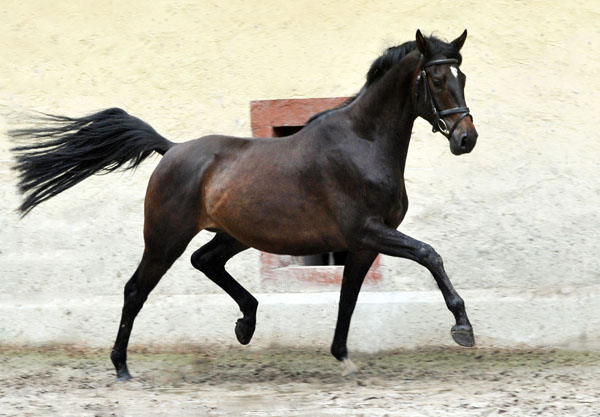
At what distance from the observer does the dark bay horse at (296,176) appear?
485 centimetres

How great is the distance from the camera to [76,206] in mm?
6895

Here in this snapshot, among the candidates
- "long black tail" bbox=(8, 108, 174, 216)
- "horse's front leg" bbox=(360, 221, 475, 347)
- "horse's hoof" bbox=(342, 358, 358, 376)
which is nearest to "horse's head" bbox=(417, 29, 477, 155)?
"horse's front leg" bbox=(360, 221, 475, 347)

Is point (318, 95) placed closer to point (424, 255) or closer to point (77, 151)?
point (77, 151)

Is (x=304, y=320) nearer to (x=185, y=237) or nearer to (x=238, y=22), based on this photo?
(x=185, y=237)

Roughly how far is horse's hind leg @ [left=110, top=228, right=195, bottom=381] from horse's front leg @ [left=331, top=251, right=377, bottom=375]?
1.06 meters

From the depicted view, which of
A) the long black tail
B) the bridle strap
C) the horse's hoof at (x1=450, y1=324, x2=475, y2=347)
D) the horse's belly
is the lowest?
the horse's hoof at (x1=450, y1=324, x2=475, y2=347)

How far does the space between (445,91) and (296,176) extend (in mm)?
1047

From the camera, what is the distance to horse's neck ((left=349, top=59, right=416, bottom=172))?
5.05 metres

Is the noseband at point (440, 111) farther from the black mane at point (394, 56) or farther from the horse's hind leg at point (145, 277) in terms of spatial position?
the horse's hind leg at point (145, 277)

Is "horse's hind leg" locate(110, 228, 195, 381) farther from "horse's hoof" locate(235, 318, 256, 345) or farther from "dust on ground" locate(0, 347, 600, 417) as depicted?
"horse's hoof" locate(235, 318, 256, 345)

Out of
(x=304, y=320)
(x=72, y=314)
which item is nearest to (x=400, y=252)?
(x=304, y=320)

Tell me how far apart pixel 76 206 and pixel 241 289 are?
1.88m

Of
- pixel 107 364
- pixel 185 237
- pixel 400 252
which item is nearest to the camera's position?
pixel 400 252

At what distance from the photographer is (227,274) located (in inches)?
229
